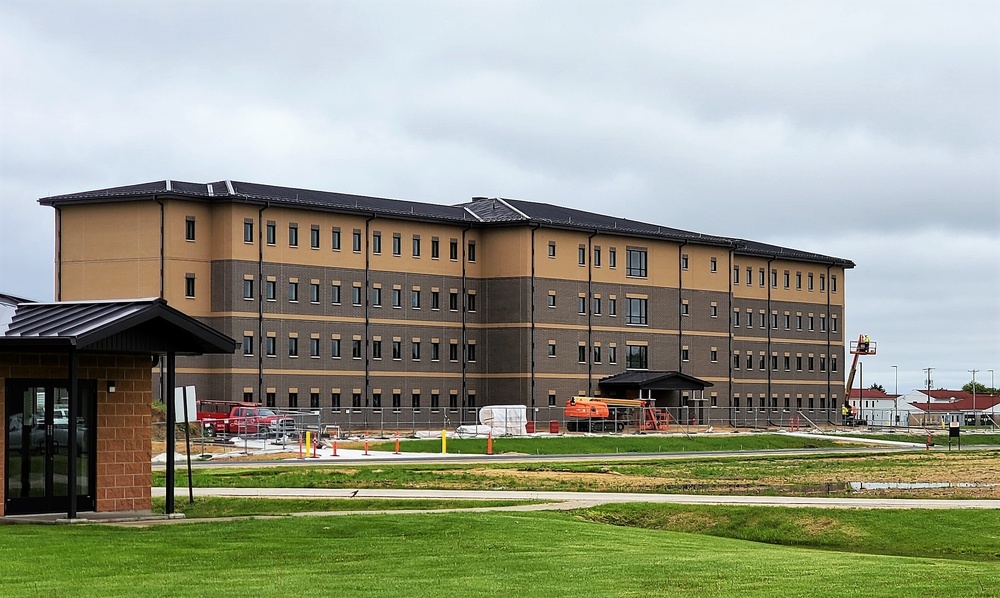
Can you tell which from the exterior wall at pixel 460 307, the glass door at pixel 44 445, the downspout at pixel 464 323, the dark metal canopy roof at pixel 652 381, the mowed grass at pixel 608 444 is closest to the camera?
the glass door at pixel 44 445

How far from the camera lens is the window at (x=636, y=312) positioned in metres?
102

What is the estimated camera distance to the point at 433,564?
2041 centimetres

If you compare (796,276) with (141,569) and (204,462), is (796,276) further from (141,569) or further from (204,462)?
(141,569)

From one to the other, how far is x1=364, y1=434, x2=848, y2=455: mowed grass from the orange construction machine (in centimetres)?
794

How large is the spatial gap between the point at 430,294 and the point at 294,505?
6333 centimetres

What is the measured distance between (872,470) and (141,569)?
36.6 m

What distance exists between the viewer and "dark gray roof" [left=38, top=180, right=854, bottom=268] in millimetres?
85625

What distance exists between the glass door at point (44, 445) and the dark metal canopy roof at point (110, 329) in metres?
0.97

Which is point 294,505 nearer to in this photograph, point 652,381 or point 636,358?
point 652,381

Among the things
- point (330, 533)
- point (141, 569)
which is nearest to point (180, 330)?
point (330, 533)

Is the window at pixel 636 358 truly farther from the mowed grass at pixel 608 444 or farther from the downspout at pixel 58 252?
the downspout at pixel 58 252

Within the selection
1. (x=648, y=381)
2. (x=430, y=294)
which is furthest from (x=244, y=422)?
(x=648, y=381)

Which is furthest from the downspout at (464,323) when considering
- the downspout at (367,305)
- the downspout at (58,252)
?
the downspout at (58,252)

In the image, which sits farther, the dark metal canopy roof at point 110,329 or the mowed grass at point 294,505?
the mowed grass at point 294,505
